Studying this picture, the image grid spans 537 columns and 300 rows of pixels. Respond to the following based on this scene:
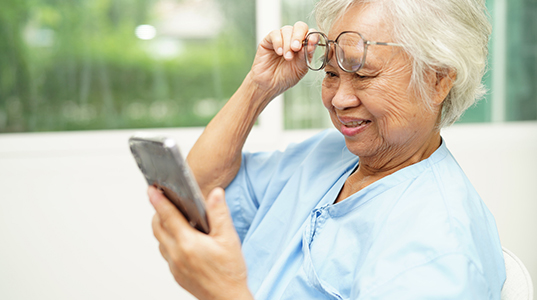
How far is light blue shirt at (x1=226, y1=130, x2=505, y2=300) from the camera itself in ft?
2.31

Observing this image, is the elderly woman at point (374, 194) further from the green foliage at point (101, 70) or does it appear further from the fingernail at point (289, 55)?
the green foliage at point (101, 70)

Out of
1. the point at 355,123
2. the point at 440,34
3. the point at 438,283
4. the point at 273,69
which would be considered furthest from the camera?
the point at 273,69

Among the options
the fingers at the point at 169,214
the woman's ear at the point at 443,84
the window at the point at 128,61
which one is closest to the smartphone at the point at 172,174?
the fingers at the point at 169,214

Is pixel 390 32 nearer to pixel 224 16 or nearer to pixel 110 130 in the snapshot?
pixel 224 16

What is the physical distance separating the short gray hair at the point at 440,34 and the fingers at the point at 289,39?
7.5 inches

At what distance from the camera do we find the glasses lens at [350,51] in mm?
862

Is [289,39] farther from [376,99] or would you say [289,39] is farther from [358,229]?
[358,229]

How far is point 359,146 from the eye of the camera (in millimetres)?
959

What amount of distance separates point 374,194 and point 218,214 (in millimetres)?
392

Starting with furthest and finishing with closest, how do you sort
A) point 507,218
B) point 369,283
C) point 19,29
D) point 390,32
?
point 507,218, point 19,29, point 390,32, point 369,283

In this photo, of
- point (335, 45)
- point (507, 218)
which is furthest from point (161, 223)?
point (507, 218)

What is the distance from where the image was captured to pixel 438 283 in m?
0.67

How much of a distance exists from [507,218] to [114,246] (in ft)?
7.20

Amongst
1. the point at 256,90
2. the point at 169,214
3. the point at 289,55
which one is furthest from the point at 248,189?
the point at 169,214
